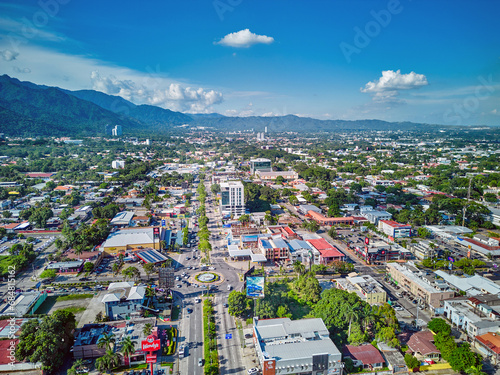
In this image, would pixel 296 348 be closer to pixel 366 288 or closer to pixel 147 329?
pixel 147 329

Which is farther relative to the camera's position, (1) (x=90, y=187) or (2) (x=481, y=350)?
(1) (x=90, y=187)

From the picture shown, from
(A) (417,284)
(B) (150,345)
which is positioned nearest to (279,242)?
(A) (417,284)

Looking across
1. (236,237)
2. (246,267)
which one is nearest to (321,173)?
(236,237)

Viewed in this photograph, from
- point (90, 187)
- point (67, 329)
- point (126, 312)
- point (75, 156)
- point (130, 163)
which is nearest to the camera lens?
point (67, 329)

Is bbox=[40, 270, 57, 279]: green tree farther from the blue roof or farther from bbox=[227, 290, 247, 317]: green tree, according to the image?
the blue roof

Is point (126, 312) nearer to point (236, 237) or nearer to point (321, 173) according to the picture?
point (236, 237)

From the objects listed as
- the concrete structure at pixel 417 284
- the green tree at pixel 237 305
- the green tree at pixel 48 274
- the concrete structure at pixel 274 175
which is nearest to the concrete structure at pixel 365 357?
the green tree at pixel 237 305

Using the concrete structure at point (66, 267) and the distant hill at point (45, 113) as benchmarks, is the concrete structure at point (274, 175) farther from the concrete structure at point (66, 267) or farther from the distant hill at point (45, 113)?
the distant hill at point (45, 113)
